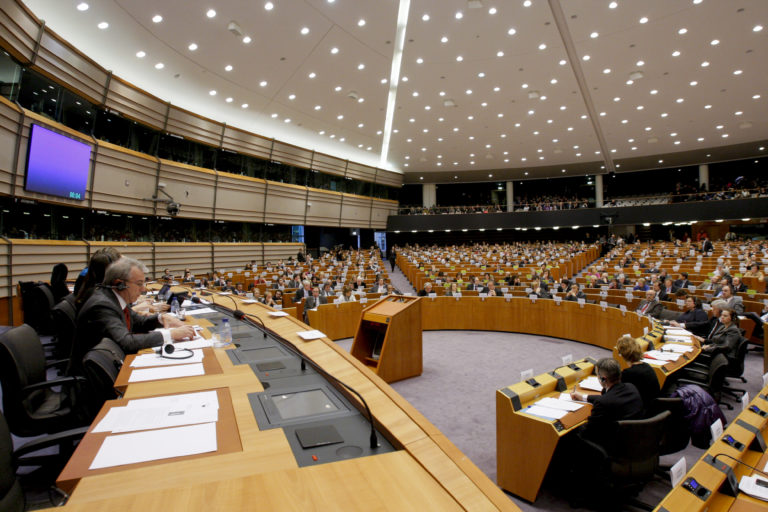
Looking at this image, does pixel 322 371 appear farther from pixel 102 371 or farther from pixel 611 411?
pixel 611 411

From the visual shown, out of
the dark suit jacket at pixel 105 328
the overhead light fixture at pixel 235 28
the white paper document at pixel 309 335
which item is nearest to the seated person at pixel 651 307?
the white paper document at pixel 309 335

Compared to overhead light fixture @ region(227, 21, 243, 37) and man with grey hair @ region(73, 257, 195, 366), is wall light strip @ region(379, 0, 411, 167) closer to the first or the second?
overhead light fixture @ region(227, 21, 243, 37)

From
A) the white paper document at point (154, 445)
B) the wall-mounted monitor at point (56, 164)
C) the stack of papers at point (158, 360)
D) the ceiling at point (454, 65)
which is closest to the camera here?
the white paper document at point (154, 445)

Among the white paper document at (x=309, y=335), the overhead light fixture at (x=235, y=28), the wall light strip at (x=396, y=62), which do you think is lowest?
the white paper document at (x=309, y=335)

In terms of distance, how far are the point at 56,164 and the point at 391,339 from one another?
9196mm

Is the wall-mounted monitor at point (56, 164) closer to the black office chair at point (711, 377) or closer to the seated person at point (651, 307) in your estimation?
the black office chair at point (711, 377)

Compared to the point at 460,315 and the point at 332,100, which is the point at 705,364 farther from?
the point at 332,100

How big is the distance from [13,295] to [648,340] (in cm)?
1126

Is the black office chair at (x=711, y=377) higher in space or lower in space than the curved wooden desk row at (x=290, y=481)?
lower

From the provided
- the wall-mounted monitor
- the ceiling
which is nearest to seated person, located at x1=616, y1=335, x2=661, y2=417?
the ceiling

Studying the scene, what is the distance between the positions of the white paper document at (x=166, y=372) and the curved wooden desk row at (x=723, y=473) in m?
2.18

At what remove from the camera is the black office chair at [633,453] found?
102 inches

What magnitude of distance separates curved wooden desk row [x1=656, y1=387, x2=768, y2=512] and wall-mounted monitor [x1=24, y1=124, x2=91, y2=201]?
1143cm

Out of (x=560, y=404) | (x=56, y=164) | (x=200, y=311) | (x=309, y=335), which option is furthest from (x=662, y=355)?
(x=56, y=164)
